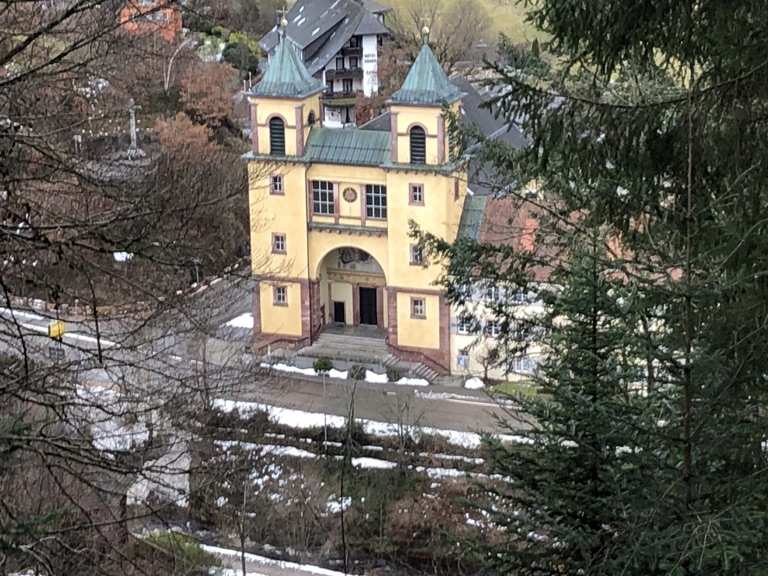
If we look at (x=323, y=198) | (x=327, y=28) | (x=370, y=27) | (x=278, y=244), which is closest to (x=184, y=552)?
(x=323, y=198)

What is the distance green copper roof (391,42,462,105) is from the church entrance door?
418cm

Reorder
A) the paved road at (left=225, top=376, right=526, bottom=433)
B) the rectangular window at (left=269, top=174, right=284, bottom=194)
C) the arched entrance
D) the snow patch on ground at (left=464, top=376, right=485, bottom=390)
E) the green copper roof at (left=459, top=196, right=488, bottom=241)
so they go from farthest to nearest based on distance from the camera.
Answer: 1. the arched entrance
2. the rectangular window at (left=269, top=174, right=284, bottom=194)
3. the green copper roof at (left=459, top=196, right=488, bottom=241)
4. the snow patch on ground at (left=464, top=376, right=485, bottom=390)
5. the paved road at (left=225, top=376, right=526, bottom=433)

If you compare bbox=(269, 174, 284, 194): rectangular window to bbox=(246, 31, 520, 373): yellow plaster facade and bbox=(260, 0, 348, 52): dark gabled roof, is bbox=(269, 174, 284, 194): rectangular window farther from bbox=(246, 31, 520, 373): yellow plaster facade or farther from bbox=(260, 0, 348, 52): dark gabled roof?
bbox=(260, 0, 348, 52): dark gabled roof

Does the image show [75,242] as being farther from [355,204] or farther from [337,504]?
[355,204]

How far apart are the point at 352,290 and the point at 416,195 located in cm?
296

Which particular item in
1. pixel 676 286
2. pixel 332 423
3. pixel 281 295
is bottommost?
pixel 332 423

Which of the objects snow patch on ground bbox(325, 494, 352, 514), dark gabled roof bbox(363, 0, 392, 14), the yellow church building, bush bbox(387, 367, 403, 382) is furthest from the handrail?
dark gabled roof bbox(363, 0, 392, 14)

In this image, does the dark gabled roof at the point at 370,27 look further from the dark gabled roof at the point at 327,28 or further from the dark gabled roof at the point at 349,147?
the dark gabled roof at the point at 349,147

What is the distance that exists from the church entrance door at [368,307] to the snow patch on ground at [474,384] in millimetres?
2992

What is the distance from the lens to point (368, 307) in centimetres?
2358

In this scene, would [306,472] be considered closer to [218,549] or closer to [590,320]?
[218,549]

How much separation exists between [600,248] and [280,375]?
13.6 m

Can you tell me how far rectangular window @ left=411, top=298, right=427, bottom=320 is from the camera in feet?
72.0

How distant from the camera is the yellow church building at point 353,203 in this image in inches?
840
